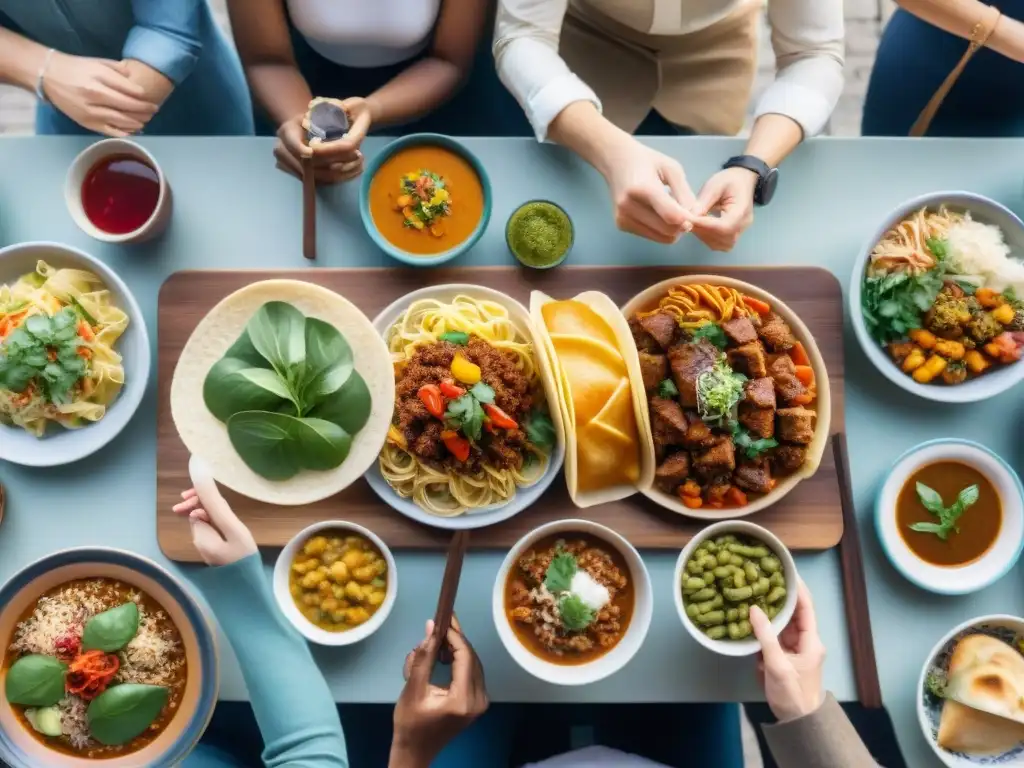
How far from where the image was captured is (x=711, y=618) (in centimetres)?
214

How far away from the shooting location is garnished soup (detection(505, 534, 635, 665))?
2.15 metres

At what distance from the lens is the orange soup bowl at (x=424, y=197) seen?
7.46 ft

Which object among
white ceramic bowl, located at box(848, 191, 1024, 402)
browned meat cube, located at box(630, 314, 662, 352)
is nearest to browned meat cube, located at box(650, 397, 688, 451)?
browned meat cube, located at box(630, 314, 662, 352)

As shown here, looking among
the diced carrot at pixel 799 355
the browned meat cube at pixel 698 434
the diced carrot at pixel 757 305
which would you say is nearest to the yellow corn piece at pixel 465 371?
the browned meat cube at pixel 698 434

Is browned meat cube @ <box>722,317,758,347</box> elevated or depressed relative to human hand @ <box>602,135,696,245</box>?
depressed

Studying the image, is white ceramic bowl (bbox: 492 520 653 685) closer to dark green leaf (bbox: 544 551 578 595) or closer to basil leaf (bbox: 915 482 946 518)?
dark green leaf (bbox: 544 551 578 595)

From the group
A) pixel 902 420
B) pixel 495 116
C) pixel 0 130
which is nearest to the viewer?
pixel 902 420

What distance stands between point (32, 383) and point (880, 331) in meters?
2.36

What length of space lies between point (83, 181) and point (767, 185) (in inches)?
76.5

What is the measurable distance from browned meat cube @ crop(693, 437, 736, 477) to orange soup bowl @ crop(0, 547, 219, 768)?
1.41 metres

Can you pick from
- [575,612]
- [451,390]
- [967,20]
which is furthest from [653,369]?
[967,20]

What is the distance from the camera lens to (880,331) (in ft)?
7.52

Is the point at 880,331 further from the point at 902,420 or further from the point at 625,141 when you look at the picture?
the point at 625,141

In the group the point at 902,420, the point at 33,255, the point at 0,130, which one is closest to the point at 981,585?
the point at 902,420
